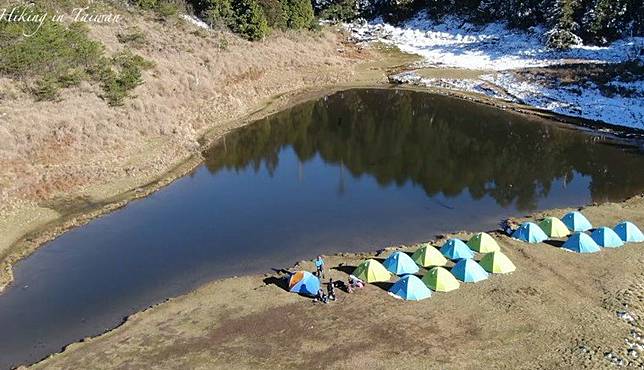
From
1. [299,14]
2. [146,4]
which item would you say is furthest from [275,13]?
[146,4]

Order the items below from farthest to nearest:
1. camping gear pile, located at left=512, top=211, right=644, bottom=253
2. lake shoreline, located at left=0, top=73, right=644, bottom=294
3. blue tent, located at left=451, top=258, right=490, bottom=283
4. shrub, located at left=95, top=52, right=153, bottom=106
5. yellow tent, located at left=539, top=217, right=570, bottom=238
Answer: shrub, located at left=95, top=52, right=153, bottom=106 → lake shoreline, located at left=0, top=73, right=644, bottom=294 → yellow tent, located at left=539, top=217, right=570, bottom=238 → camping gear pile, located at left=512, top=211, right=644, bottom=253 → blue tent, located at left=451, top=258, right=490, bottom=283

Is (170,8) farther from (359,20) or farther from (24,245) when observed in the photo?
(24,245)

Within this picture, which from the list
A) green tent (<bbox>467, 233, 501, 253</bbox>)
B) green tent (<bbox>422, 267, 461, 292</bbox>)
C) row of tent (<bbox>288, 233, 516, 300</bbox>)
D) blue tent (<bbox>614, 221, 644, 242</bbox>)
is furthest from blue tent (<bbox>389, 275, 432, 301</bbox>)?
blue tent (<bbox>614, 221, 644, 242</bbox>)

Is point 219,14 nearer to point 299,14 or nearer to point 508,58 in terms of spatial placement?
point 299,14

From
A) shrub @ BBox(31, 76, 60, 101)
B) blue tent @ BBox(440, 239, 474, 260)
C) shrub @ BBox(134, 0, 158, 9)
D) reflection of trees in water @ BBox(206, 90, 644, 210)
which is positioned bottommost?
blue tent @ BBox(440, 239, 474, 260)

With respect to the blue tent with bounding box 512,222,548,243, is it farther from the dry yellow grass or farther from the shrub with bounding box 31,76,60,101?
the shrub with bounding box 31,76,60,101

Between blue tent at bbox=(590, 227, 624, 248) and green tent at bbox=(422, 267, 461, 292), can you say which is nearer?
green tent at bbox=(422, 267, 461, 292)
